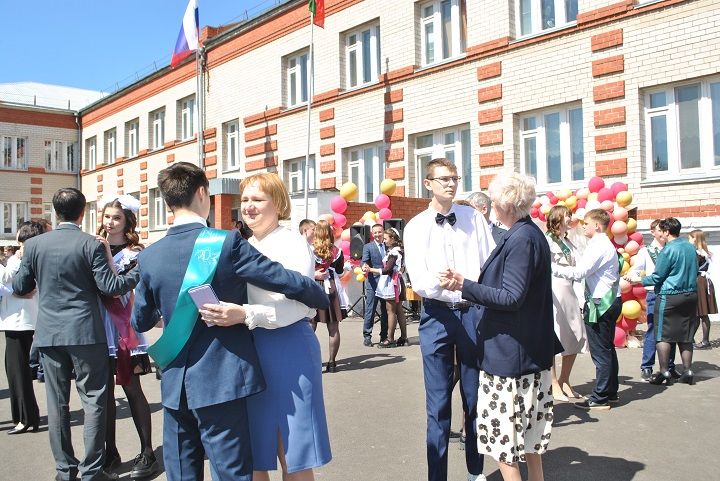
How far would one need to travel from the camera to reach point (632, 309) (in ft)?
30.8

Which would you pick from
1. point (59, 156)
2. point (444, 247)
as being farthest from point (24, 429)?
point (59, 156)

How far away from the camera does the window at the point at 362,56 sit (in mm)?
18370

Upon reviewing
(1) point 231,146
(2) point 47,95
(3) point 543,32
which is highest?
(2) point 47,95

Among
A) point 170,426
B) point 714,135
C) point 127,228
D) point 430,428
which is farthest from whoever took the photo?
point 714,135

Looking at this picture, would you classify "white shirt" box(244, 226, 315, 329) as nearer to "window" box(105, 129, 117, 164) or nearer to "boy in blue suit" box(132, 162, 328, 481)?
"boy in blue suit" box(132, 162, 328, 481)

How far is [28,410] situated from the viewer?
20.0 ft

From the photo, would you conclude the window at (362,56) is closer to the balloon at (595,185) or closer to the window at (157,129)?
the balloon at (595,185)

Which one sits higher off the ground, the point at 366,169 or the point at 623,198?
the point at 366,169

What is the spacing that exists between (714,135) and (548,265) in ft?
33.3

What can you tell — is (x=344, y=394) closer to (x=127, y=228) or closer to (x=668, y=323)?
(x=127, y=228)

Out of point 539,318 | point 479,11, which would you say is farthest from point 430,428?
point 479,11

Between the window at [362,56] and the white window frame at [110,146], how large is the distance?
16.6 metres

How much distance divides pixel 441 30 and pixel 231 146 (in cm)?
1014

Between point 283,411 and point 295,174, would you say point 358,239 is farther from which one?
point 283,411
